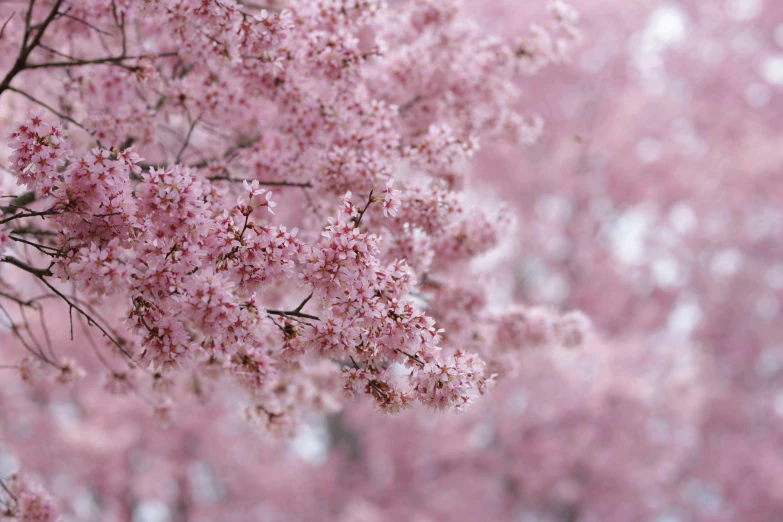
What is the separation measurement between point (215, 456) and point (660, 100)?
10704 millimetres

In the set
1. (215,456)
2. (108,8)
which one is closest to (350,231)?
(108,8)

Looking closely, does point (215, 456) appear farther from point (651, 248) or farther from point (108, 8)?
point (651, 248)

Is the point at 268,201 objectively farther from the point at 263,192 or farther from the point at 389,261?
the point at 389,261

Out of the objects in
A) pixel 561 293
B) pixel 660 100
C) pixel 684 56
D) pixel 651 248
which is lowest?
pixel 561 293

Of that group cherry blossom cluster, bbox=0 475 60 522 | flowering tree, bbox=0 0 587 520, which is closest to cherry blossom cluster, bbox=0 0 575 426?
flowering tree, bbox=0 0 587 520

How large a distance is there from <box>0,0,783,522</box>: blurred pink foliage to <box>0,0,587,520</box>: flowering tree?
16 mm

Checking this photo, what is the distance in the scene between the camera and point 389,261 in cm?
341

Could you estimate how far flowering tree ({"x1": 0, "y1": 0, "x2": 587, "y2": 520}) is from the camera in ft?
7.22

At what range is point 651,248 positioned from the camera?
12.0m

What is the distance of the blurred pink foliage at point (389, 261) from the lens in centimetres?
228

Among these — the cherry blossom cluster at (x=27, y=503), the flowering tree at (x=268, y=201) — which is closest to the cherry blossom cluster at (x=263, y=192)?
the flowering tree at (x=268, y=201)

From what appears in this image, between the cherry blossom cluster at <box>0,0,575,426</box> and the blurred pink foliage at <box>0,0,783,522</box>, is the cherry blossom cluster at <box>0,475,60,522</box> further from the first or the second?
the cherry blossom cluster at <box>0,0,575,426</box>

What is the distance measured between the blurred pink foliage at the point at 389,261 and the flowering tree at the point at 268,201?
0.05 ft

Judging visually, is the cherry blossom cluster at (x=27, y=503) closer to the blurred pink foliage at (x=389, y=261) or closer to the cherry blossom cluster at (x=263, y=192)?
the blurred pink foliage at (x=389, y=261)
